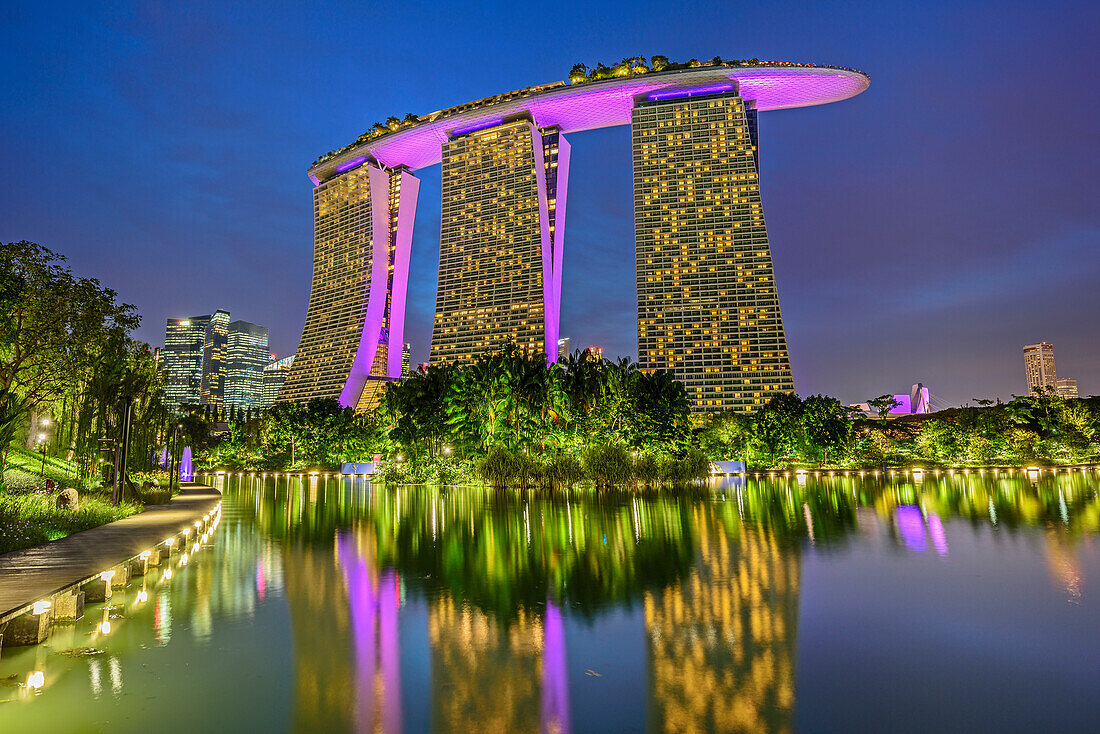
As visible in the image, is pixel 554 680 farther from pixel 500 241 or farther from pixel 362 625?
pixel 500 241

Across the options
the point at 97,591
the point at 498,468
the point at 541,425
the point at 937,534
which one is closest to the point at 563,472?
the point at 498,468

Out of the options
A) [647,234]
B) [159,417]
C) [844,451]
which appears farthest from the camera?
[647,234]

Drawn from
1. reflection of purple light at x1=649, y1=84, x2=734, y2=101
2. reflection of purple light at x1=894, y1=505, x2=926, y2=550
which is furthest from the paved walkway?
reflection of purple light at x1=649, y1=84, x2=734, y2=101

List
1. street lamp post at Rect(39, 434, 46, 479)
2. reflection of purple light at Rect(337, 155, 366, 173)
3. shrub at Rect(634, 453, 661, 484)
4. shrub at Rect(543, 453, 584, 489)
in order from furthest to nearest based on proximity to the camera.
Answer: reflection of purple light at Rect(337, 155, 366, 173) → shrub at Rect(634, 453, 661, 484) → shrub at Rect(543, 453, 584, 489) → street lamp post at Rect(39, 434, 46, 479)

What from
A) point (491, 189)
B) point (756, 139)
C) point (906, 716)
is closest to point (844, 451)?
point (906, 716)

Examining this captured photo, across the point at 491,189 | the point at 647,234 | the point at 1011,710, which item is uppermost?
the point at 491,189

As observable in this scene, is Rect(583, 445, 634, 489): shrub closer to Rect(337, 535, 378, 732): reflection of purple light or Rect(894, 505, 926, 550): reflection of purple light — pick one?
Rect(894, 505, 926, 550): reflection of purple light

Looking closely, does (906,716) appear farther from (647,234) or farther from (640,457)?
(647,234)

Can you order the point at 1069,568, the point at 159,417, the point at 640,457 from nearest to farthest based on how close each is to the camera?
the point at 1069,568 → the point at 159,417 → the point at 640,457
